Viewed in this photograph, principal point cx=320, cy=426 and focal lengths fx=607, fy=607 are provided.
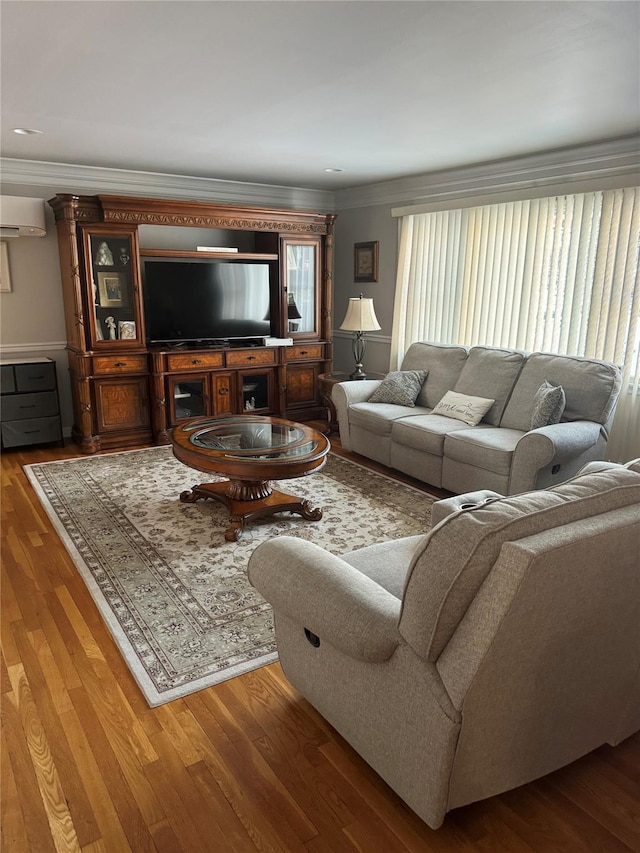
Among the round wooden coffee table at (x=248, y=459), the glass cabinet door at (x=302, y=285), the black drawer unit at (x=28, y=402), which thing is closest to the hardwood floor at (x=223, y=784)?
the round wooden coffee table at (x=248, y=459)

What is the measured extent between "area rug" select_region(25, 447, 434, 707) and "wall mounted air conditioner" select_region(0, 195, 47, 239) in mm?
1895

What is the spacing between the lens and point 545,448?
3461mm

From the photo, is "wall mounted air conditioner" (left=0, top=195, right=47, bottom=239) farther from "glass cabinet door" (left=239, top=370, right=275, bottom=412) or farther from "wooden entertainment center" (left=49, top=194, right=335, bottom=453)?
"glass cabinet door" (left=239, top=370, right=275, bottom=412)

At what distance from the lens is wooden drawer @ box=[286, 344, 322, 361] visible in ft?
19.9

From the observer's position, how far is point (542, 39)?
2322 millimetres

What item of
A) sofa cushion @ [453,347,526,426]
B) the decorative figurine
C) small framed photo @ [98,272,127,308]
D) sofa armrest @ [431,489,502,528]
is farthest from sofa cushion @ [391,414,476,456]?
the decorative figurine

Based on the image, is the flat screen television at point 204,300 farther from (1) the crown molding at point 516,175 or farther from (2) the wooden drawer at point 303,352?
(1) the crown molding at point 516,175

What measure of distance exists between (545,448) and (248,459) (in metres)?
1.68

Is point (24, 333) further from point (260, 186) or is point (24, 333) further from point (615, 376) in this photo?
point (615, 376)

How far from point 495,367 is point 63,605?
3.27 m

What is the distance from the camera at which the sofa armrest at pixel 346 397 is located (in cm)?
500

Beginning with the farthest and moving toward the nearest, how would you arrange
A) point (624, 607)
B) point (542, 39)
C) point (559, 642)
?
point (542, 39) → point (624, 607) → point (559, 642)

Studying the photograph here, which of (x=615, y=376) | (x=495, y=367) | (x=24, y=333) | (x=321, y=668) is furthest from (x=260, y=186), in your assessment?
(x=321, y=668)

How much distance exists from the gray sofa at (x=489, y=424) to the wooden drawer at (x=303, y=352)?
3.77ft
